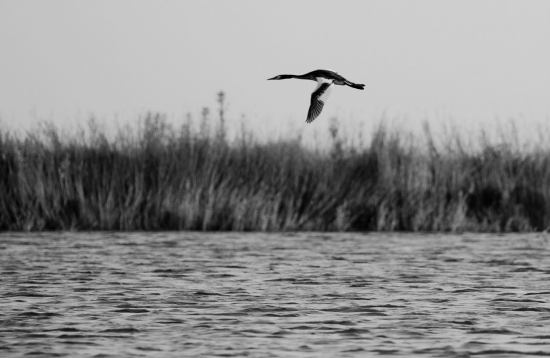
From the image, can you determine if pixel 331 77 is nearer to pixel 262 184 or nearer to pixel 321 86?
pixel 321 86

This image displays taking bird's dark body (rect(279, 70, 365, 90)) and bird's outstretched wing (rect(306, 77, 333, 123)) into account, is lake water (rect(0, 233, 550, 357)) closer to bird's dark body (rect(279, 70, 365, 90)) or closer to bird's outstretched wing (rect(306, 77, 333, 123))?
bird's outstretched wing (rect(306, 77, 333, 123))

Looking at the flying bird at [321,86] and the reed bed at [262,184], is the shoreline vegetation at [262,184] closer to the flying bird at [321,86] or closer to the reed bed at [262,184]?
the reed bed at [262,184]

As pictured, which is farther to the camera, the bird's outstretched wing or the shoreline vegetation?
the shoreline vegetation

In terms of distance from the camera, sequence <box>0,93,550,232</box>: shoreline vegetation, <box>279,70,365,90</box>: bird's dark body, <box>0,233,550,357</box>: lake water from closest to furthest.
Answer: <box>0,233,550,357</box>: lake water, <box>279,70,365,90</box>: bird's dark body, <box>0,93,550,232</box>: shoreline vegetation

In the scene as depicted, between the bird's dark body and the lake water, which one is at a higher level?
the bird's dark body

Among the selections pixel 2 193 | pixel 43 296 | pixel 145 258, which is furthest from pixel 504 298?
pixel 2 193

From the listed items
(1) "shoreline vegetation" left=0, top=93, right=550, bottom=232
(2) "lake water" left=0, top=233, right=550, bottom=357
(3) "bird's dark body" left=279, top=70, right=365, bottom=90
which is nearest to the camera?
(2) "lake water" left=0, top=233, right=550, bottom=357

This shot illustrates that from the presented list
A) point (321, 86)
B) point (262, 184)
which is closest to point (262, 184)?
point (262, 184)

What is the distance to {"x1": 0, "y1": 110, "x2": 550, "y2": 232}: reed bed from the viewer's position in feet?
48.6

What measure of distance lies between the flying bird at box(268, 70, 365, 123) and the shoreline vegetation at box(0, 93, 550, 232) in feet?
18.1

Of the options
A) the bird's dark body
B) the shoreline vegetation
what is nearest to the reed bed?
the shoreline vegetation

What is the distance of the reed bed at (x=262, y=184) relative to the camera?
14805 mm

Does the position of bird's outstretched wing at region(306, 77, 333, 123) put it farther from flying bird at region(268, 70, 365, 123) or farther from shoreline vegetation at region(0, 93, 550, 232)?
shoreline vegetation at region(0, 93, 550, 232)

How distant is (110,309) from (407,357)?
2669 millimetres
